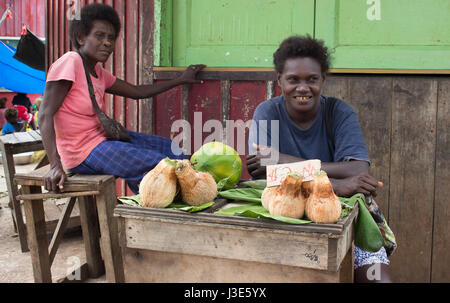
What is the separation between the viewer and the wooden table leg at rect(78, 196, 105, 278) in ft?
10.7

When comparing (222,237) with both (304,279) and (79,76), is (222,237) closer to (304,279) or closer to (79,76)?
(304,279)

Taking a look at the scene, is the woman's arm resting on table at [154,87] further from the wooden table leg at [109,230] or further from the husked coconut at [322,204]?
the husked coconut at [322,204]

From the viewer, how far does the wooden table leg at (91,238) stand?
3.25 meters

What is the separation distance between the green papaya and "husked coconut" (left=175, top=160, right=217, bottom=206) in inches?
22.0

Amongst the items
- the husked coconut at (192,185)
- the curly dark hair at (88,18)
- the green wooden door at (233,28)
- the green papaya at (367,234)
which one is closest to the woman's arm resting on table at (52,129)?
the curly dark hair at (88,18)

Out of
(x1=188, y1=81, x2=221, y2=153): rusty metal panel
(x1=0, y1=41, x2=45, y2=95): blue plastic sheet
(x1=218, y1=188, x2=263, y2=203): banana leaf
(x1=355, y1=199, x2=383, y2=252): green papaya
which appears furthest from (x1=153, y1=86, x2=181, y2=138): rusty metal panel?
(x1=0, y1=41, x2=45, y2=95): blue plastic sheet

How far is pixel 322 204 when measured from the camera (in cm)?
132

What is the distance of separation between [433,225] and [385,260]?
1555mm

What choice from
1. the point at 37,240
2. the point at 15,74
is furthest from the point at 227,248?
the point at 15,74

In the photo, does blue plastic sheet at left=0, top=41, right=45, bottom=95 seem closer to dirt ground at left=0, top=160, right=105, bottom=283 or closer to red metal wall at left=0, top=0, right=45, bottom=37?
red metal wall at left=0, top=0, right=45, bottom=37

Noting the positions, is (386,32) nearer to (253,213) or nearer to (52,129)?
(253,213)

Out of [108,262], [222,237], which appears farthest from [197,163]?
[108,262]
